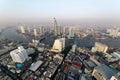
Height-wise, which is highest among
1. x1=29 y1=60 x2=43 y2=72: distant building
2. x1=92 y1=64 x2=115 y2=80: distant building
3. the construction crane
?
x1=92 y1=64 x2=115 y2=80: distant building

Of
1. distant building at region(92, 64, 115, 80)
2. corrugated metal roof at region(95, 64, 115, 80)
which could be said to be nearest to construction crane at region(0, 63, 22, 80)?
distant building at region(92, 64, 115, 80)

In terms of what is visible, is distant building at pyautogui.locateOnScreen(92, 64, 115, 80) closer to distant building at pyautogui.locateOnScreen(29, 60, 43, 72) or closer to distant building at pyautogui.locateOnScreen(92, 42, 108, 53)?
distant building at pyautogui.locateOnScreen(29, 60, 43, 72)

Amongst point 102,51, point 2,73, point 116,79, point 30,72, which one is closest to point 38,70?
point 30,72

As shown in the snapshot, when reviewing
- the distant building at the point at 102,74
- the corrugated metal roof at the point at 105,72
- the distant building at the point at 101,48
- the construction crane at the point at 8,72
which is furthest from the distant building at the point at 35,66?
the distant building at the point at 101,48

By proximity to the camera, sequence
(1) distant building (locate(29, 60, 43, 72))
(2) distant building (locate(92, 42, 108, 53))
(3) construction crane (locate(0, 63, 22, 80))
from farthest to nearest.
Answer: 1. (2) distant building (locate(92, 42, 108, 53))
2. (1) distant building (locate(29, 60, 43, 72))
3. (3) construction crane (locate(0, 63, 22, 80))

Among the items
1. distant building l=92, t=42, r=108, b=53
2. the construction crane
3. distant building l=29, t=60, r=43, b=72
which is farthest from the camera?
distant building l=92, t=42, r=108, b=53

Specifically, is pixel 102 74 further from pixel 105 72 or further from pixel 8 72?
pixel 8 72

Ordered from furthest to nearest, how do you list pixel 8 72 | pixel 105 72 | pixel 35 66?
pixel 35 66, pixel 8 72, pixel 105 72

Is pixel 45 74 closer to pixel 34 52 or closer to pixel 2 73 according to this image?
pixel 2 73

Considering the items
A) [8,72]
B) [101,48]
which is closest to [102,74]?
[101,48]

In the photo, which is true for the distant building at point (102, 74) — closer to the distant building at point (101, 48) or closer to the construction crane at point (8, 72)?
the distant building at point (101, 48)

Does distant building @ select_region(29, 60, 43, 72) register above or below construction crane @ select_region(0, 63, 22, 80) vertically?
above

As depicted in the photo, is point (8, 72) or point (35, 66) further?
point (35, 66)
